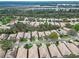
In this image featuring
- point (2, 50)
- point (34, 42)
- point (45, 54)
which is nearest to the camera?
point (45, 54)

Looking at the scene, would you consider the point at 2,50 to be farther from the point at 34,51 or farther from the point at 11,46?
the point at 34,51

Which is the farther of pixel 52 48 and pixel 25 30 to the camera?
pixel 25 30

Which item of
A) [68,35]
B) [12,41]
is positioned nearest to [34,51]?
[12,41]

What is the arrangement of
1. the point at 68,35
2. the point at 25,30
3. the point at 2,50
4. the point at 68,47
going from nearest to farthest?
the point at 2,50, the point at 68,47, the point at 68,35, the point at 25,30

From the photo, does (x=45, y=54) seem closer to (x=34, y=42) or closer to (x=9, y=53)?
(x=9, y=53)

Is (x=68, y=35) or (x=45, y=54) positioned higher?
(x=45, y=54)

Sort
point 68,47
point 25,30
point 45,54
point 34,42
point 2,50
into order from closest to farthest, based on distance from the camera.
A: point 45,54, point 2,50, point 68,47, point 34,42, point 25,30

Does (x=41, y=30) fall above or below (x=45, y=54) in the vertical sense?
below

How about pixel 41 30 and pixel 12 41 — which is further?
pixel 41 30

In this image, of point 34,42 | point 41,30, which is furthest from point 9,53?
point 41,30
